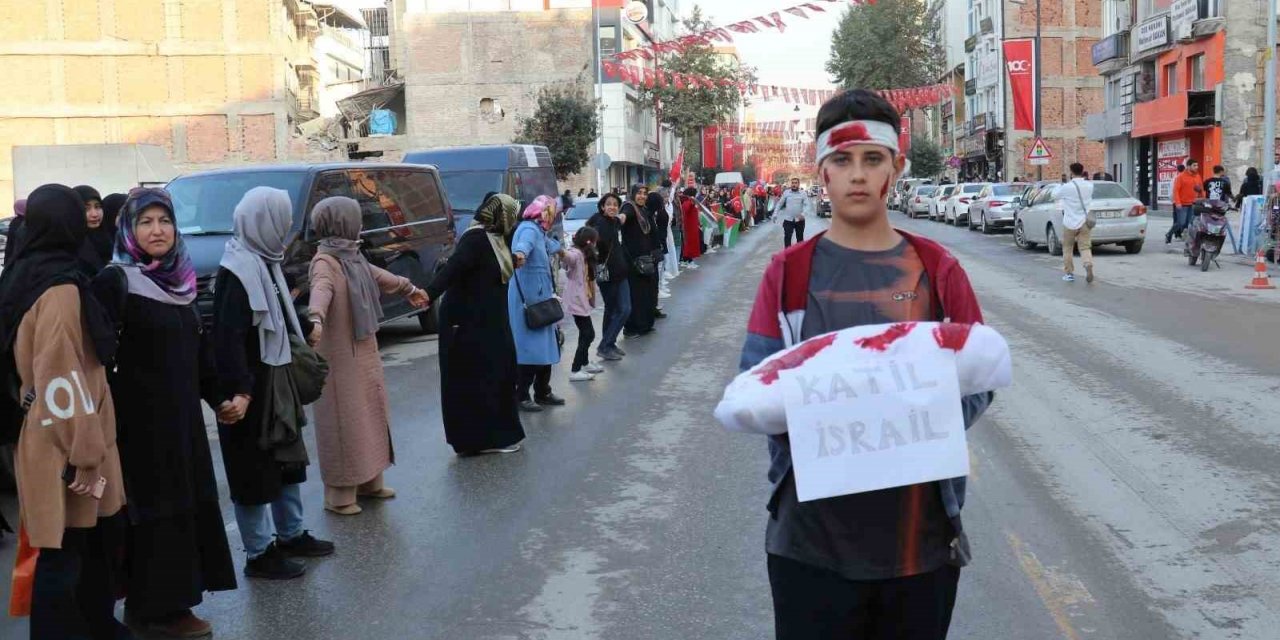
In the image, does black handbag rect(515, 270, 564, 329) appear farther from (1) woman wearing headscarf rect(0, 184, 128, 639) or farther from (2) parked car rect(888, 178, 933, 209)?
(2) parked car rect(888, 178, 933, 209)

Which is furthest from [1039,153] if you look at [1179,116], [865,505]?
[865,505]

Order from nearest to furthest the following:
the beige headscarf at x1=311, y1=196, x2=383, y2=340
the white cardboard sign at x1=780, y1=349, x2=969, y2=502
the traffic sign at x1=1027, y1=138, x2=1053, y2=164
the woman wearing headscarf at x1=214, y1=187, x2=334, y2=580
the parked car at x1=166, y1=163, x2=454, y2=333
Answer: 1. the white cardboard sign at x1=780, y1=349, x2=969, y2=502
2. the woman wearing headscarf at x1=214, y1=187, x2=334, y2=580
3. the beige headscarf at x1=311, y1=196, x2=383, y2=340
4. the parked car at x1=166, y1=163, x2=454, y2=333
5. the traffic sign at x1=1027, y1=138, x2=1053, y2=164

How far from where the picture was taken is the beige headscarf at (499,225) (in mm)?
8477

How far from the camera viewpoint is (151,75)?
2154 inches

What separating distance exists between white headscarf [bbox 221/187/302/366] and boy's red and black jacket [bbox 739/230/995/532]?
340 cm

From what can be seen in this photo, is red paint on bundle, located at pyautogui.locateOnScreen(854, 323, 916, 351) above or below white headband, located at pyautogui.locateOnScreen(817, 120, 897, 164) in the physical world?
below

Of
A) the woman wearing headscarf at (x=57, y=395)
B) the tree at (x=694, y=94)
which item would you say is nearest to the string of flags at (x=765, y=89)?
the tree at (x=694, y=94)

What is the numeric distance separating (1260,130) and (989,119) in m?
30.4

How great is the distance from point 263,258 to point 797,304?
3.58 meters

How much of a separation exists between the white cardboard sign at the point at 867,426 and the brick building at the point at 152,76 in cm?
5493

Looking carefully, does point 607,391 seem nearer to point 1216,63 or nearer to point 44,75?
point 1216,63

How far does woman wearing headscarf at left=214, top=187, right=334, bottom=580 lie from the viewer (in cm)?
568

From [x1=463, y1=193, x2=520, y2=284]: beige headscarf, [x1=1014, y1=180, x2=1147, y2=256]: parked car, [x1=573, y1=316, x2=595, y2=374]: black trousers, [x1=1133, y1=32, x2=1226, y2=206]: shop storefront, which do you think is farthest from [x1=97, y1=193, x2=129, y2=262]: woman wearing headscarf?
[x1=1133, y1=32, x2=1226, y2=206]: shop storefront

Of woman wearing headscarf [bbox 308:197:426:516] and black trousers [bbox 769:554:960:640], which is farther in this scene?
woman wearing headscarf [bbox 308:197:426:516]
